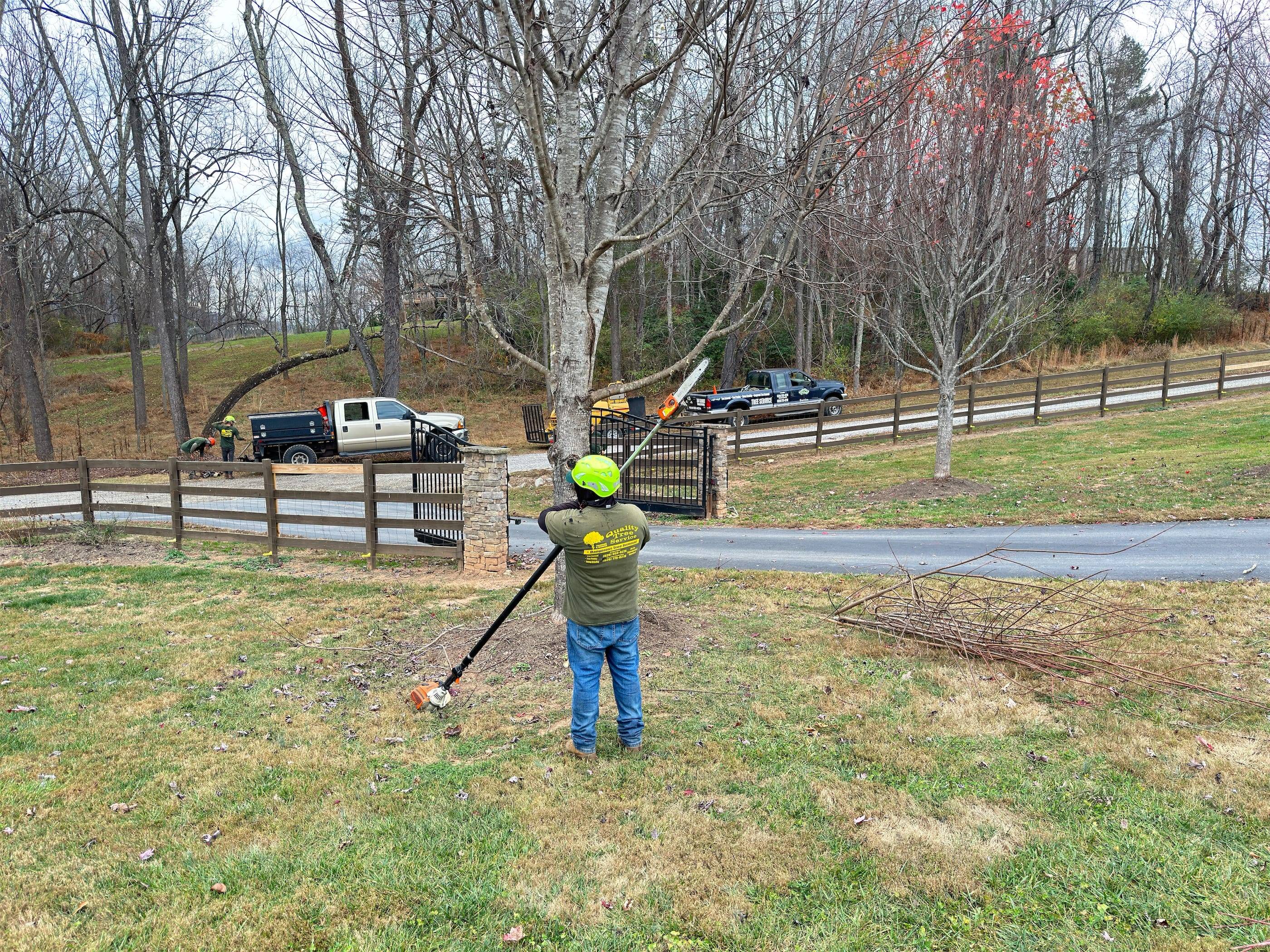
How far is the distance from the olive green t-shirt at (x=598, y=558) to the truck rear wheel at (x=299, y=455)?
18.5 meters

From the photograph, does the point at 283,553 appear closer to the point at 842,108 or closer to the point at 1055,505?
the point at 842,108

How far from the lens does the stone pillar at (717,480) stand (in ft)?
44.2

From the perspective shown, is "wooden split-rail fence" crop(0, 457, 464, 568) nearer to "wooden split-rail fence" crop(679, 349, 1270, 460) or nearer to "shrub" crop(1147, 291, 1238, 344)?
"wooden split-rail fence" crop(679, 349, 1270, 460)

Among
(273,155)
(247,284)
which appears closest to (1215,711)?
(273,155)

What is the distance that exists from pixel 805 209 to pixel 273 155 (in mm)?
22102

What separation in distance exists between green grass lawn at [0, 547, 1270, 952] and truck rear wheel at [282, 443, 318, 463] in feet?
49.5

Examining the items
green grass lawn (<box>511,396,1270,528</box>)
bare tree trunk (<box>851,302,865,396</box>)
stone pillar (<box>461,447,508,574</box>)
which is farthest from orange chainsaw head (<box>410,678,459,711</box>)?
bare tree trunk (<box>851,302,865,396</box>)

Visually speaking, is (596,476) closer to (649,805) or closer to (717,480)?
(649,805)

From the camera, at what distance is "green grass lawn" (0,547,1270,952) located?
122 inches

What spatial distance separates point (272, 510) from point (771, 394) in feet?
57.7

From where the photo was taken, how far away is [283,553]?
10602mm

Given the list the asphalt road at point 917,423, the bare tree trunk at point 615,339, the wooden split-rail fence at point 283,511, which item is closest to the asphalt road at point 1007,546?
the wooden split-rail fence at point 283,511

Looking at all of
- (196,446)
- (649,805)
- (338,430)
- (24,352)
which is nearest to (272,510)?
(649,805)

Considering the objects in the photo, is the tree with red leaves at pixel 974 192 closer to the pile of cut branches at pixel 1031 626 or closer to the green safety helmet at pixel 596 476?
the pile of cut branches at pixel 1031 626
